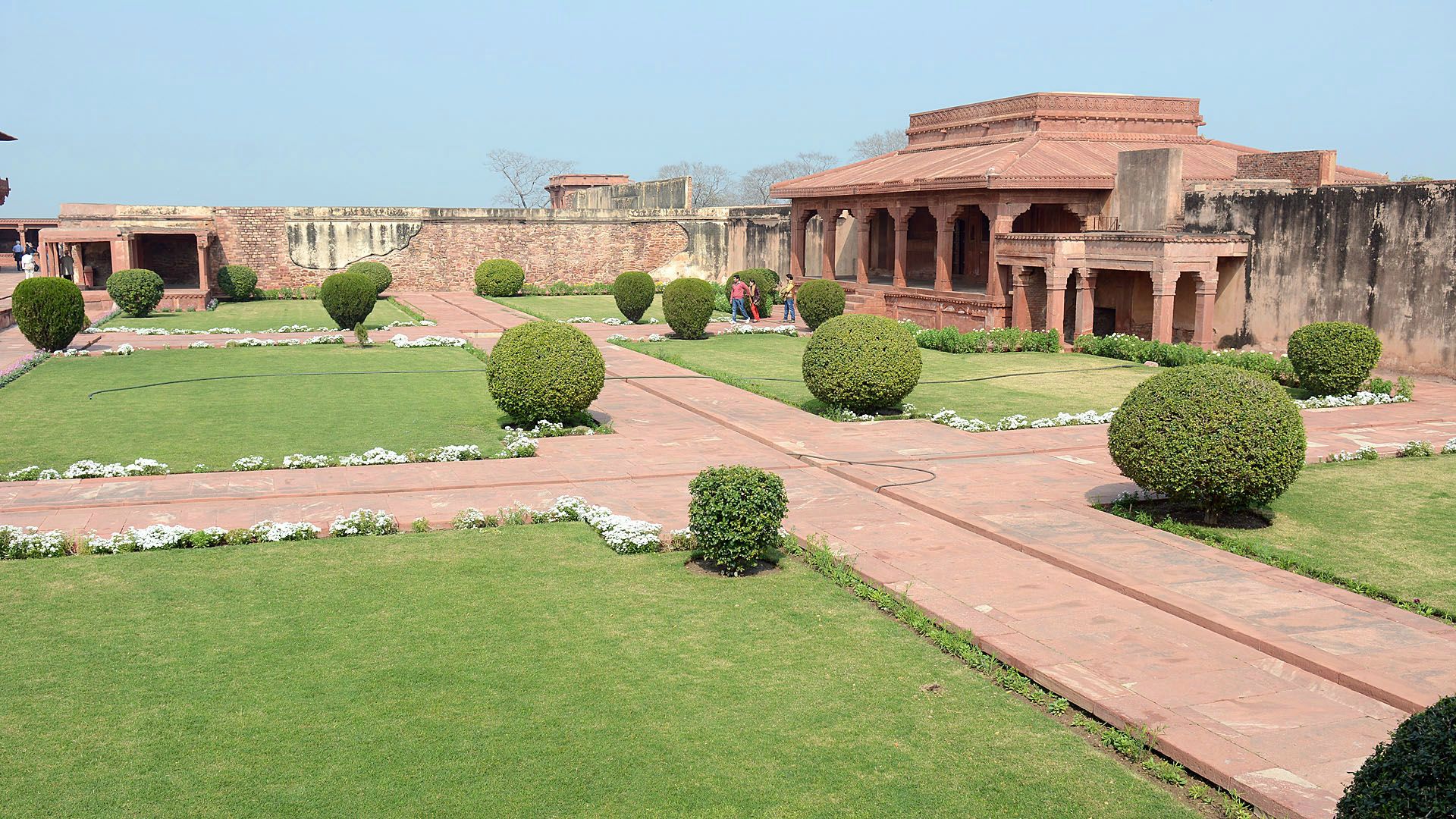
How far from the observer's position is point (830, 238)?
27.6 meters

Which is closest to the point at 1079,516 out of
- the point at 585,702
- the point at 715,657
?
the point at 715,657

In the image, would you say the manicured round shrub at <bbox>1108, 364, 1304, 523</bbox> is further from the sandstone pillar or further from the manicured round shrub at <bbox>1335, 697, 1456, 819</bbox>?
the sandstone pillar

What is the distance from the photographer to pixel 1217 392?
25.5 feet

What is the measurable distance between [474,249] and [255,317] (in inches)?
379

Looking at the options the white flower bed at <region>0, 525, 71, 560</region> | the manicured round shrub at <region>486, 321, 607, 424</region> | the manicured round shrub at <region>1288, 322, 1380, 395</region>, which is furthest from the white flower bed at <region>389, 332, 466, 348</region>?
the manicured round shrub at <region>1288, 322, 1380, 395</region>

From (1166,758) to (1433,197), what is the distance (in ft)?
44.7

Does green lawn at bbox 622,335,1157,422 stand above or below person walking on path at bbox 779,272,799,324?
below

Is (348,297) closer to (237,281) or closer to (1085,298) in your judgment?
(237,281)

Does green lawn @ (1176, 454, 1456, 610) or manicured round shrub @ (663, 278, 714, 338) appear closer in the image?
green lawn @ (1176, 454, 1456, 610)

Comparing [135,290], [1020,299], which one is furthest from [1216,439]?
[135,290]

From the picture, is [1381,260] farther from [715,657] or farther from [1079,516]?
[715,657]

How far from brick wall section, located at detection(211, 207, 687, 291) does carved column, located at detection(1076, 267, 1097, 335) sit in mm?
18833

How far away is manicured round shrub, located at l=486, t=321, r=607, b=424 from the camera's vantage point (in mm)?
11312

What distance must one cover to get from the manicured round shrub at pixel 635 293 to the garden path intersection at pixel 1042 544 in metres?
10.2
